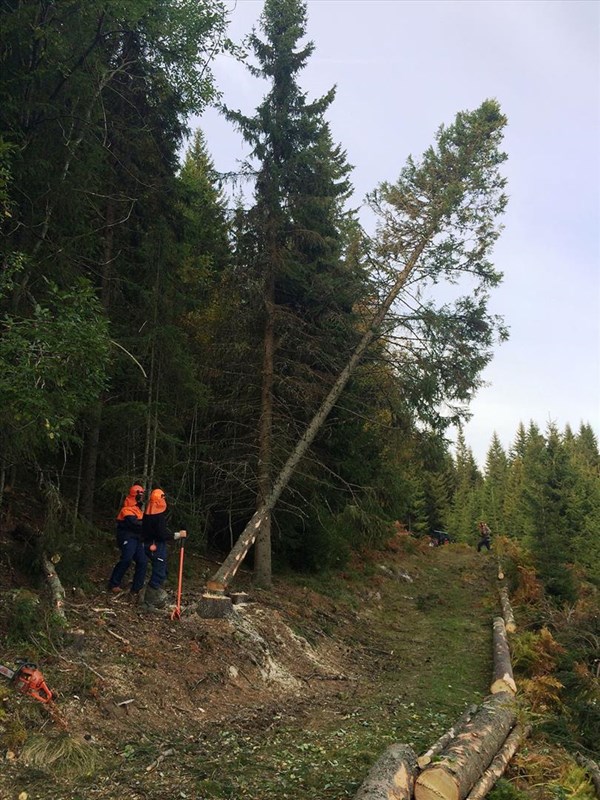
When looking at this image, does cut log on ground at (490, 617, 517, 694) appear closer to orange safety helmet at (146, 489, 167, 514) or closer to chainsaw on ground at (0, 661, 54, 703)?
orange safety helmet at (146, 489, 167, 514)

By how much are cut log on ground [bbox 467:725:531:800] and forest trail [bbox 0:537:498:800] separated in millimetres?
856

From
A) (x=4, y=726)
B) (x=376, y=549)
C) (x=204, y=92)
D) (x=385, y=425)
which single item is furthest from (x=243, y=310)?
(x=376, y=549)

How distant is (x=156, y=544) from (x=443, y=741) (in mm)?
5439

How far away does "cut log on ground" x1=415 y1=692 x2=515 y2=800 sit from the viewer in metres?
5.18

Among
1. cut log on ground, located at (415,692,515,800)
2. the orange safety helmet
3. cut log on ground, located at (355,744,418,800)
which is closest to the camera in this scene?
cut log on ground, located at (355,744,418,800)

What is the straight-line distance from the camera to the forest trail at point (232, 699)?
5.14 meters

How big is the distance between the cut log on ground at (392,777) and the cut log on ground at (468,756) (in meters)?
0.14

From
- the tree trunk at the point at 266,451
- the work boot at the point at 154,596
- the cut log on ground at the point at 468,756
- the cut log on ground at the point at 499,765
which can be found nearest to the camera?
the cut log on ground at the point at 468,756

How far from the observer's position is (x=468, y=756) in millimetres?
5688

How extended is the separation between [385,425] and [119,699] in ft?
31.8

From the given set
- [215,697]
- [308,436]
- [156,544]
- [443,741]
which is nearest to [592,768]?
[443,741]

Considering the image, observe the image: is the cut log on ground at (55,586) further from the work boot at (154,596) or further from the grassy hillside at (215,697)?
the work boot at (154,596)

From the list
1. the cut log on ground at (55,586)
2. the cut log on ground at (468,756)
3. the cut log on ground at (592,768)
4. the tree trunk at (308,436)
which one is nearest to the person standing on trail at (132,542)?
the cut log on ground at (55,586)

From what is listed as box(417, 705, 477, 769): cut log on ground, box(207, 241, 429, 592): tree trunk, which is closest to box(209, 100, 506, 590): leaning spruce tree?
box(207, 241, 429, 592): tree trunk
